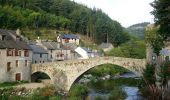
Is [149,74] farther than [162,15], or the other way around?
[149,74]

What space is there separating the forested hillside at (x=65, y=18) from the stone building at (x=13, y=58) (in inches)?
1811

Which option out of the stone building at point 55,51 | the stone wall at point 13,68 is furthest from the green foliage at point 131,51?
the stone wall at point 13,68

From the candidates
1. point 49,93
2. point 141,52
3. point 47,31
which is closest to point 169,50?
point 49,93

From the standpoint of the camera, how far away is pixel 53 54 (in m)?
77.3

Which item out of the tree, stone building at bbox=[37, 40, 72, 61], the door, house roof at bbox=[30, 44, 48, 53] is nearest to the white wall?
stone building at bbox=[37, 40, 72, 61]

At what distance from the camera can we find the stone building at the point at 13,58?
4928 centimetres

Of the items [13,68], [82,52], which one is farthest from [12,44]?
[82,52]

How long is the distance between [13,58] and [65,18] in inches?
3033

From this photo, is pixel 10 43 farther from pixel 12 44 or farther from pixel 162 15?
pixel 162 15

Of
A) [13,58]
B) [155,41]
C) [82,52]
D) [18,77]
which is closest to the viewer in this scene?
[155,41]

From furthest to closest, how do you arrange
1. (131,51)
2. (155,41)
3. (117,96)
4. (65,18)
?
(65,18) < (131,51) < (155,41) < (117,96)

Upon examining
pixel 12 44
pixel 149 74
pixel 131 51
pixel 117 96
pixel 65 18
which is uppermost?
pixel 65 18

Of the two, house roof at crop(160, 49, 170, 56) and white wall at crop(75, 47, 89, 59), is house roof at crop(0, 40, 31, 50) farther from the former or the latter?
white wall at crop(75, 47, 89, 59)

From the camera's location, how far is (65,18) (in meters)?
127
